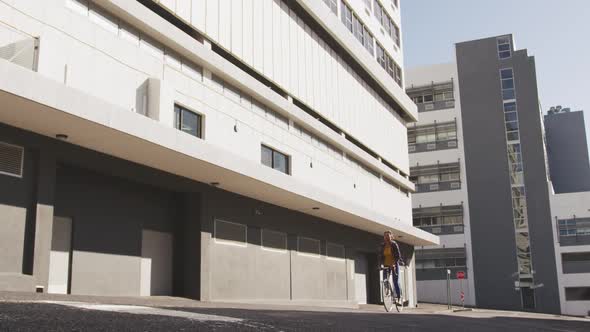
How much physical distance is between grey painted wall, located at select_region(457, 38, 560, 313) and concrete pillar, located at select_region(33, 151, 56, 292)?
50401 millimetres

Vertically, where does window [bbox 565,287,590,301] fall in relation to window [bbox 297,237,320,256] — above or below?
below

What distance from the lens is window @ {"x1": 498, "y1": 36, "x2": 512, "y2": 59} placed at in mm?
64188

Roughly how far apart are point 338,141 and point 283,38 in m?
6.88

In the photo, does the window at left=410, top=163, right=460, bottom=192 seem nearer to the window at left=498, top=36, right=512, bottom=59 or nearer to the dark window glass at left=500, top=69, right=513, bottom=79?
the dark window glass at left=500, top=69, right=513, bottom=79

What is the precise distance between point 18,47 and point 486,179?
5434 centimetres

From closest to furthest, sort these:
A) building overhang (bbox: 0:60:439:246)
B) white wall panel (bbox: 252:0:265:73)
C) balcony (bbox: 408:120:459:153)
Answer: building overhang (bbox: 0:60:439:246), white wall panel (bbox: 252:0:265:73), balcony (bbox: 408:120:459:153)

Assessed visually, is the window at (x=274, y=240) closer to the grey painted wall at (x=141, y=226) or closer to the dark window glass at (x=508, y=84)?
the grey painted wall at (x=141, y=226)

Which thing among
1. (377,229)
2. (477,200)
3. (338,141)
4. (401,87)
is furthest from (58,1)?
(477,200)

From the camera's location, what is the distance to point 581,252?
59.1m

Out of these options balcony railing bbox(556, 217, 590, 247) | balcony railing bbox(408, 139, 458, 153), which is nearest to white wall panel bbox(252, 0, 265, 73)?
balcony railing bbox(408, 139, 458, 153)

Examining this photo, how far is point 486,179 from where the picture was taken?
62.4 metres

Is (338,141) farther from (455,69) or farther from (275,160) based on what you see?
(455,69)

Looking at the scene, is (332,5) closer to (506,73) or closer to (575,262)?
(506,73)

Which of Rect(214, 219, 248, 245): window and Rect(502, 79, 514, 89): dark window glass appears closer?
Rect(214, 219, 248, 245): window
